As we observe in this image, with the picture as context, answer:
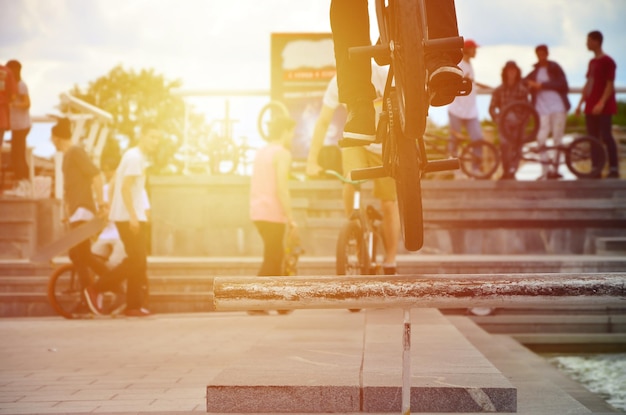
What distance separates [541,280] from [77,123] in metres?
12.5

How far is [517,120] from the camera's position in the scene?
12625mm

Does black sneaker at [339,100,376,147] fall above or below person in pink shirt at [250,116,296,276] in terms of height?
above

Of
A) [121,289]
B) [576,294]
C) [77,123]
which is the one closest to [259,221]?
[121,289]

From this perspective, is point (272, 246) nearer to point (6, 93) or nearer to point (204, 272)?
point (204, 272)

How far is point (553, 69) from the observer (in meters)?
12.9

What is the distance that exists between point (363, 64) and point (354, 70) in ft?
0.19

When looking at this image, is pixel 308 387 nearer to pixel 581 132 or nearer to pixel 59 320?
pixel 59 320

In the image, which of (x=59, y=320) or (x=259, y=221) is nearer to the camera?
(x=259, y=221)

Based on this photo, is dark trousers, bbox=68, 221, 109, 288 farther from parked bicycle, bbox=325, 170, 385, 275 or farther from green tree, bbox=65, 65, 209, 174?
green tree, bbox=65, 65, 209, 174

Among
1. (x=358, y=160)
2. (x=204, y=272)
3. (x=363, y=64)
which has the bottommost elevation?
(x=204, y=272)

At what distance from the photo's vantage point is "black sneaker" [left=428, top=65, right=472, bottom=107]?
340cm

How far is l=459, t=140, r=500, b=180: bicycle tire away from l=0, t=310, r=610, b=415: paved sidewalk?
16.9 ft

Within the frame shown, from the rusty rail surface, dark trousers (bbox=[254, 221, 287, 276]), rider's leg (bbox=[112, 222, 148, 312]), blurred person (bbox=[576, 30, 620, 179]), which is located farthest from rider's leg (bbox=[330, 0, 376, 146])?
blurred person (bbox=[576, 30, 620, 179])

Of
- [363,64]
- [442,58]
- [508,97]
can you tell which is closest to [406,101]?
[442,58]
